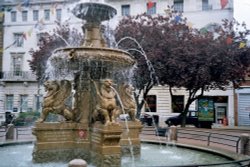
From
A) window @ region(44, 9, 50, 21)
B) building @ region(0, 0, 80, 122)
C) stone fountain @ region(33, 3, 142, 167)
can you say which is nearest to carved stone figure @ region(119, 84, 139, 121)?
stone fountain @ region(33, 3, 142, 167)

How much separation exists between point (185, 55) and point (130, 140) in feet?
53.4

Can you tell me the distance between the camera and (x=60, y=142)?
1151 cm

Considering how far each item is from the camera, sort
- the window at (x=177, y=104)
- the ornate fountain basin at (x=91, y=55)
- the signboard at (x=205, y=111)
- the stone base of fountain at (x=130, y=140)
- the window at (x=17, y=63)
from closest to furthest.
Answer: the ornate fountain basin at (x=91, y=55)
the stone base of fountain at (x=130, y=140)
the signboard at (x=205, y=111)
the window at (x=177, y=104)
the window at (x=17, y=63)

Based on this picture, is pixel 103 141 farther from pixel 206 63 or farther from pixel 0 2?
pixel 0 2

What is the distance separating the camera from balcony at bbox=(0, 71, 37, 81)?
1887 inches

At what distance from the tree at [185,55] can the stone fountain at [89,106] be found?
15.5 m

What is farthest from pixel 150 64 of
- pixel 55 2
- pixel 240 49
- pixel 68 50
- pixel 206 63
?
pixel 55 2

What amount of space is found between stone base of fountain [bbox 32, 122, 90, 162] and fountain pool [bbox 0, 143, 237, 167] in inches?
10.8

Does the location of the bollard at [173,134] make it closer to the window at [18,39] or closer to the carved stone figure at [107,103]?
the carved stone figure at [107,103]

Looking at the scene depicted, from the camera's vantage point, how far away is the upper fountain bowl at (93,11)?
38.8 ft

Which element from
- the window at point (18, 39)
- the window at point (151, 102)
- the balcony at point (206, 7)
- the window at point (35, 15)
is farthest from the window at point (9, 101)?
the balcony at point (206, 7)

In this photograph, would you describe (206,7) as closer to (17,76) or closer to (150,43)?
(150,43)

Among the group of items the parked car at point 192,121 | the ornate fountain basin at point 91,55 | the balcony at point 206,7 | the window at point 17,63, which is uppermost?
the balcony at point 206,7

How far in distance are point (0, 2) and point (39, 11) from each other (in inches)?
198
